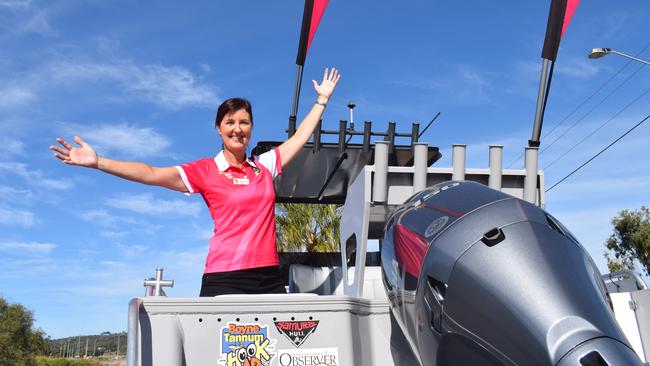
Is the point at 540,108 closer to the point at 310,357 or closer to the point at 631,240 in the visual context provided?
the point at 310,357

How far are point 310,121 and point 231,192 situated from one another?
0.82 m

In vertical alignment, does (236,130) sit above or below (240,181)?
above

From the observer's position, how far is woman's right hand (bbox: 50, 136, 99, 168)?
2.72 metres

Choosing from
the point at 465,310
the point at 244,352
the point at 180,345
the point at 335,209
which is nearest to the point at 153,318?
the point at 180,345

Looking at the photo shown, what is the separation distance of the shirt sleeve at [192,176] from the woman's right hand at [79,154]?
40 centimetres

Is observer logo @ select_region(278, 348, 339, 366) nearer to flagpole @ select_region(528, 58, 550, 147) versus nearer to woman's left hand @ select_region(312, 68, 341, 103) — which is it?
woman's left hand @ select_region(312, 68, 341, 103)

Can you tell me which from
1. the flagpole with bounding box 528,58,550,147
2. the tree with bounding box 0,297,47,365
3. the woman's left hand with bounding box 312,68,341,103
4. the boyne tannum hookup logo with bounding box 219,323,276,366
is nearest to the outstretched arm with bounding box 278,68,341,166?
the woman's left hand with bounding box 312,68,341,103

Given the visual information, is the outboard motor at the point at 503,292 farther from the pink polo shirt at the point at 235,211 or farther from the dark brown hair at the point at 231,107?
the dark brown hair at the point at 231,107

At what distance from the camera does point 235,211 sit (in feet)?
9.45

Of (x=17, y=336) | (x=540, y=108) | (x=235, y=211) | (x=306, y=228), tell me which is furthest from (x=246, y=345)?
(x=17, y=336)

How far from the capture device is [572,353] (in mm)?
1498

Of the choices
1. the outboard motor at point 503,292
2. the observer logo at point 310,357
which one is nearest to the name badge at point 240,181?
the observer logo at point 310,357

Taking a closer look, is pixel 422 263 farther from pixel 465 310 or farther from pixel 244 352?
pixel 244 352

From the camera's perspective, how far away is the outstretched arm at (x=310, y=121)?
337 centimetres
